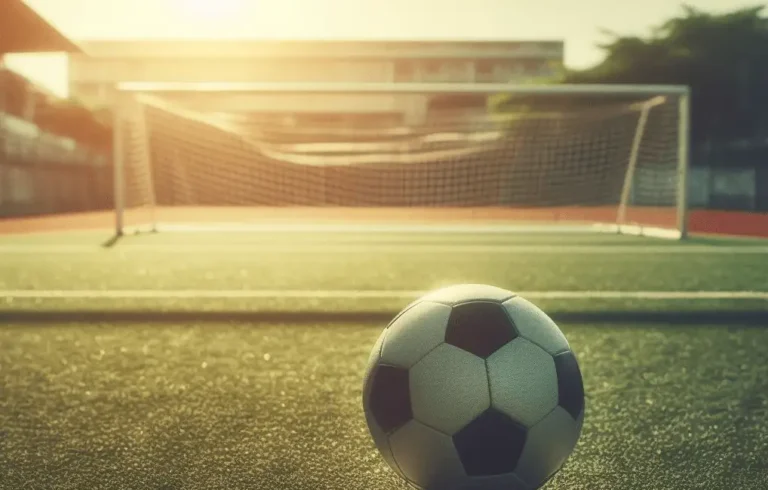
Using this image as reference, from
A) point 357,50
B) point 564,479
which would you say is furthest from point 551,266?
point 357,50

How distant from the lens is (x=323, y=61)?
4731cm

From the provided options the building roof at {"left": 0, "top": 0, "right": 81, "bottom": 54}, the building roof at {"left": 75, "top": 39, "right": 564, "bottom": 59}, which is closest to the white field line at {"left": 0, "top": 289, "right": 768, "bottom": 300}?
the building roof at {"left": 0, "top": 0, "right": 81, "bottom": 54}

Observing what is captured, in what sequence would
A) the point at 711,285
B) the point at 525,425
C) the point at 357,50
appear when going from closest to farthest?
the point at 525,425
the point at 711,285
the point at 357,50

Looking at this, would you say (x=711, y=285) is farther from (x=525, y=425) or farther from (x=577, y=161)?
(x=577, y=161)

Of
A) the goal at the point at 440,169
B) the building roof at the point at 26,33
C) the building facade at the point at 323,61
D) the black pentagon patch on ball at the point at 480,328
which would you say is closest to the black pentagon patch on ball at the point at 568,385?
the black pentagon patch on ball at the point at 480,328

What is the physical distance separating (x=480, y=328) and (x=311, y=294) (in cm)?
338

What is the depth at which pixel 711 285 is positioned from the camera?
5.65 m

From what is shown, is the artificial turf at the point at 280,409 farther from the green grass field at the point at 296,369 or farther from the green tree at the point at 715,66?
the green tree at the point at 715,66

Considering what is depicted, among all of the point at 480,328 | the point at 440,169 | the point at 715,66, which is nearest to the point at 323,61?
the point at 715,66

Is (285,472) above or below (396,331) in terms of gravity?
below

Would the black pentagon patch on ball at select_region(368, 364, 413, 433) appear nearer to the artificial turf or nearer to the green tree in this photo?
the artificial turf

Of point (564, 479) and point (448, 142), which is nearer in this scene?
point (564, 479)

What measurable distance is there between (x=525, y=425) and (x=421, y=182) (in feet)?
68.2

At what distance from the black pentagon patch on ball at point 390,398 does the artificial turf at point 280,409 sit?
0.75ft
